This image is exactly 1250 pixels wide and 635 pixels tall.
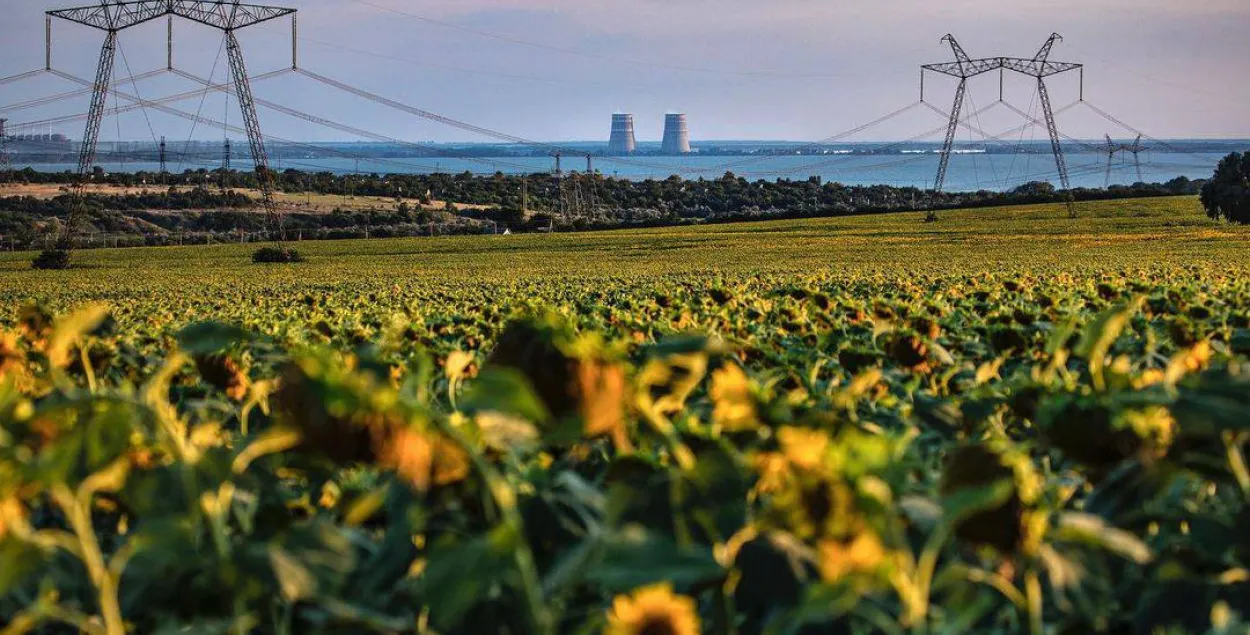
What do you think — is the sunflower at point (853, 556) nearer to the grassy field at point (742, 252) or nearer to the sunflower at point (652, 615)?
the sunflower at point (652, 615)

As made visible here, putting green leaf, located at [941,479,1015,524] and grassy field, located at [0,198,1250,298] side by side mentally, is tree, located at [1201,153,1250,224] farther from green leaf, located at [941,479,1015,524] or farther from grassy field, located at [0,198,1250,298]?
green leaf, located at [941,479,1015,524]

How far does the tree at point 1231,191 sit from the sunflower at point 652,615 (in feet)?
176

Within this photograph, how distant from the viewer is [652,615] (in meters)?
1.08

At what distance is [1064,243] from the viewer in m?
43.3

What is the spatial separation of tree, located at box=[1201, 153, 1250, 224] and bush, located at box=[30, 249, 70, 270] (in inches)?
1640

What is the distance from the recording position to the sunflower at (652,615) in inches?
42.4

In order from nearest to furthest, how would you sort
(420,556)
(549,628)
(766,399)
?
(549,628)
(420,556)
(766,399)

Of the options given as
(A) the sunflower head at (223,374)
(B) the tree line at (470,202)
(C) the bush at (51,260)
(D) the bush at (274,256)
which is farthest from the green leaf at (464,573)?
(B) the tree line at (470,202)

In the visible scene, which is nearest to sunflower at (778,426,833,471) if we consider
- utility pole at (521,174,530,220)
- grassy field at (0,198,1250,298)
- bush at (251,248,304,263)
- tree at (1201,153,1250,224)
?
grassy field at (0,198,1250,298)

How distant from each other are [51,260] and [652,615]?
144 feet

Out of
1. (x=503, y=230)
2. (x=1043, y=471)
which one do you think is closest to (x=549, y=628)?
(x=1043, y=471)

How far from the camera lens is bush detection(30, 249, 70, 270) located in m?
40.6

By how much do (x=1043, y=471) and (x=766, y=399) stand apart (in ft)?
2.29

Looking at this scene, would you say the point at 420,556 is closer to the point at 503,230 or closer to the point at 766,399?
the point at 766,399
